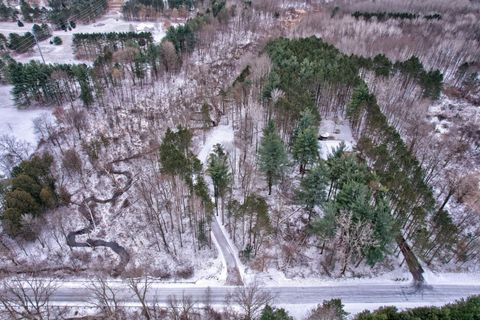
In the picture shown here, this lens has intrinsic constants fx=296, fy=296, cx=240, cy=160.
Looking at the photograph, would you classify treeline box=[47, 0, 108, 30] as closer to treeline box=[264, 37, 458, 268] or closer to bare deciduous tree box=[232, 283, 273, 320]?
treeline box=[264, 37, 458, 268]

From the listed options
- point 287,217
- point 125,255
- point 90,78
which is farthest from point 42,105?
point 287,217

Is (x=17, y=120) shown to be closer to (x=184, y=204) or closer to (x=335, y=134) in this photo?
(x=184, y=204)

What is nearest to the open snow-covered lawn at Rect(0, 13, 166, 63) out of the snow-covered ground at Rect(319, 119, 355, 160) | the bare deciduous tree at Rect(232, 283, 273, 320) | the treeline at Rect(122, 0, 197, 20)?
the treeline at Rect(122, 0, 197, 20)

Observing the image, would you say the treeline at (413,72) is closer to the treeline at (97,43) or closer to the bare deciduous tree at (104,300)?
the treeline at (97,43)

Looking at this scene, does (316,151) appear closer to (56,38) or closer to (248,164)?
(248,164)

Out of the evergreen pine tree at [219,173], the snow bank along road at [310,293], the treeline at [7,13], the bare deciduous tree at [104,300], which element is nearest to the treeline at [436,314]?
the snow bank along road at [310,293]

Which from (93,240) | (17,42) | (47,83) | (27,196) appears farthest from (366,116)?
(17,42)
